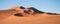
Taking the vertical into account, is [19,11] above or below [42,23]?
above

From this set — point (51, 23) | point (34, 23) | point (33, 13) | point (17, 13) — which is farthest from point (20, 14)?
point (51, 23)

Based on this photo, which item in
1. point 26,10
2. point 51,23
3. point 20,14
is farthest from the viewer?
point 26,10

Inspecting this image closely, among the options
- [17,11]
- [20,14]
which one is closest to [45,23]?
[20,14]

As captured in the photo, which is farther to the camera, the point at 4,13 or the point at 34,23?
the point at 4,13

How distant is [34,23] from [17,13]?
127 inches

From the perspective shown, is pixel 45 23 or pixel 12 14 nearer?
pixel 45 23

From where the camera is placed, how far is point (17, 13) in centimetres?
846

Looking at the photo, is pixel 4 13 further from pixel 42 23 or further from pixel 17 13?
pixel 42 23

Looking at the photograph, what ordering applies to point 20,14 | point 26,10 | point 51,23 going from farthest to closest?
point 26,10
point 20,14
point 51,23

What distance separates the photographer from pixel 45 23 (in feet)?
17.5

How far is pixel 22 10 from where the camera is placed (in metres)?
8.74

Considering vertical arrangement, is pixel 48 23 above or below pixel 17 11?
below

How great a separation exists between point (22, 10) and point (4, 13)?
139 centimetres

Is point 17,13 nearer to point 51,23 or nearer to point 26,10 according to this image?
point 26,10
